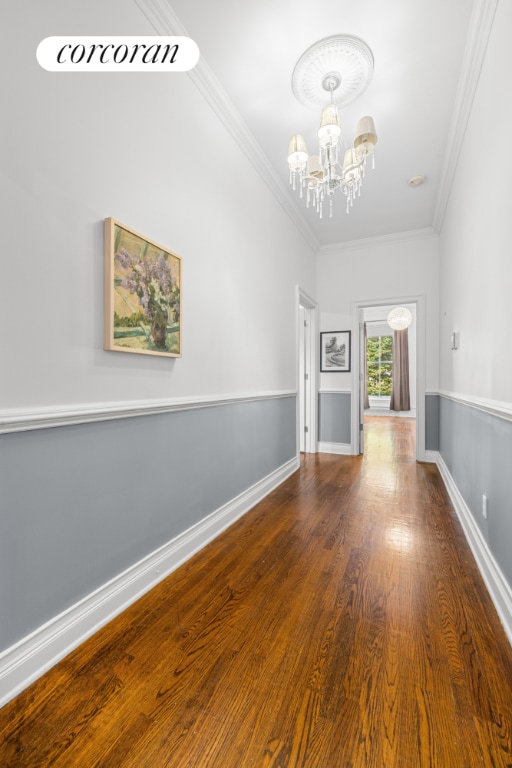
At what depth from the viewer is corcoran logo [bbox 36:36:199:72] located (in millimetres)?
1274

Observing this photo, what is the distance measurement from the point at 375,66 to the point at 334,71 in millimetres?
247

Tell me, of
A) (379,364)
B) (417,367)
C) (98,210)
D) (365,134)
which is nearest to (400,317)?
(379,364)

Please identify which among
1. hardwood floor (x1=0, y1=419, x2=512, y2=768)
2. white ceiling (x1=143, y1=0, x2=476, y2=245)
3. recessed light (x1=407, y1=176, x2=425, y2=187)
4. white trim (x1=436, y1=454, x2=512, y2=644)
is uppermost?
white ceiling (x1=143, y1=0, x2=476, y2=245)

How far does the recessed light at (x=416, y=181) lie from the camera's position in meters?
3.26

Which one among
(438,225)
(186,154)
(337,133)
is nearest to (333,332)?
(438,225)

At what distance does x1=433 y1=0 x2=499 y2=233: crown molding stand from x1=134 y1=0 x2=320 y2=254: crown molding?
141cm

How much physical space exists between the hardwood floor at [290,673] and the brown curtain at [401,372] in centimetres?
794

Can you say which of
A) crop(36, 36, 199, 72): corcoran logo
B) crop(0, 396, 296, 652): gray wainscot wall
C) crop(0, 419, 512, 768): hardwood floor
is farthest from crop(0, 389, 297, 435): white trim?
crop(36, 36, 199, 72): corcoran logo

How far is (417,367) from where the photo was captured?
14.4 ft

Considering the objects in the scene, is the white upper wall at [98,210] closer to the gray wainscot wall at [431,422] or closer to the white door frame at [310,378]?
the white door frame at [310,378]

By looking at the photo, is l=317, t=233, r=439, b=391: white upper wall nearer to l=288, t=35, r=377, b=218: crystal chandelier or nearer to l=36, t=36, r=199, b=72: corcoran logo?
l=288, t=35, r=377, b=218: crystal chandelier

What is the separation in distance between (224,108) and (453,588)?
316 centimetres

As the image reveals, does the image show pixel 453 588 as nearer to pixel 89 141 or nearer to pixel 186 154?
pixel 89 141

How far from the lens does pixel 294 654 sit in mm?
1292
